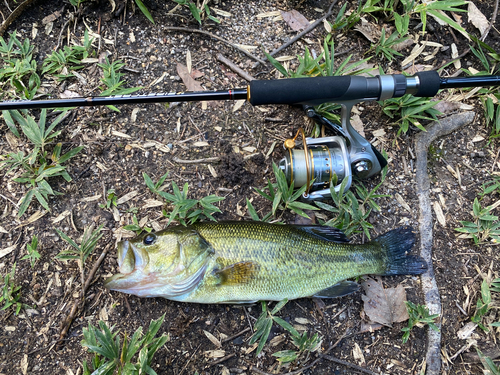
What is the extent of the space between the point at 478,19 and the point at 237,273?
4.01 metres

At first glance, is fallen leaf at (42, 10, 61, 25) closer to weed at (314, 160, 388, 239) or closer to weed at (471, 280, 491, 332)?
weed at (314, 160, 388, 239)

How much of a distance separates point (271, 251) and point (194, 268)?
2.18ft

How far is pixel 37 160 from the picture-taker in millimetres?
3480

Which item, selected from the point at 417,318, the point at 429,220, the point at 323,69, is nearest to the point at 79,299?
the point at 417,318

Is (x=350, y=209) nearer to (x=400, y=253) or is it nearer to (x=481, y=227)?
(x=400, y=253)

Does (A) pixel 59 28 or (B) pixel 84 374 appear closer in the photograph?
(B) pixel 84 374

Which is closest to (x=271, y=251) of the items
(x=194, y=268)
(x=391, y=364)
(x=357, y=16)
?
(x=194, y=268)

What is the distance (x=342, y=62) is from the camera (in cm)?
393

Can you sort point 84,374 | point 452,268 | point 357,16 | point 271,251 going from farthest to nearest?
point 357,16
point 452,268
point 271,251
point 84,374

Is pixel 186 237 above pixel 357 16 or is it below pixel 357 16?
below

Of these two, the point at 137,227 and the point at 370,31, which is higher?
the point at 370,31

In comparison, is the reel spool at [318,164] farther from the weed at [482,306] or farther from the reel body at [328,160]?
the weed at [482,306]

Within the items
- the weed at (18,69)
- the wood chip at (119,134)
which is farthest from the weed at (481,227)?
the weed at (18,69)

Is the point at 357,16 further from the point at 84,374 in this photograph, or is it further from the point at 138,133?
the point at 84,374
